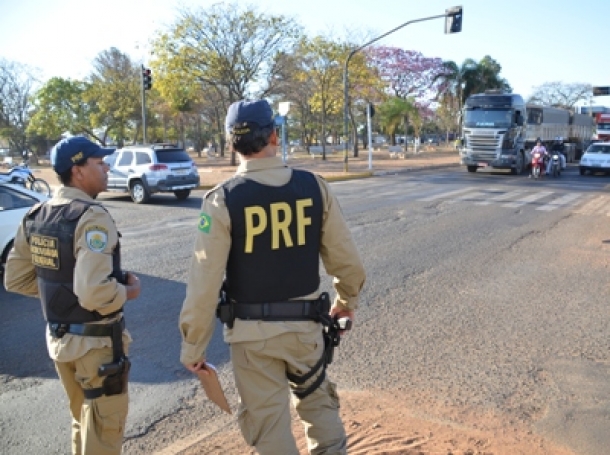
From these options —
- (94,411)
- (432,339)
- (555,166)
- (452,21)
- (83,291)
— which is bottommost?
(432,339)

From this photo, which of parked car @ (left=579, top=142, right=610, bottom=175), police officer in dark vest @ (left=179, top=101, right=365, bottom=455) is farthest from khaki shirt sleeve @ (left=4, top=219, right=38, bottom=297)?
parked car @ (left=579, top=142, right=610, bottom=175)

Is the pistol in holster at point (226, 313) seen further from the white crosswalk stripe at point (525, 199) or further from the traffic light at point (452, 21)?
the traffic light at point (452, 21)

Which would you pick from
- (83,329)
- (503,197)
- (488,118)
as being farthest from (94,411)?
(488,118)

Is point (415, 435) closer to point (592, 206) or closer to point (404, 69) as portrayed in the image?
point (592, 206)

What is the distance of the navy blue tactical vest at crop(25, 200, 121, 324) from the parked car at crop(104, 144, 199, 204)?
12844 mm

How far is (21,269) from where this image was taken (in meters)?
2.79

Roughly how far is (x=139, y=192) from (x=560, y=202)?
11601 mm

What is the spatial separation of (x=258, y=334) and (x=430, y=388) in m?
2.07

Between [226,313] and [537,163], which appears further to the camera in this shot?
[537,163]

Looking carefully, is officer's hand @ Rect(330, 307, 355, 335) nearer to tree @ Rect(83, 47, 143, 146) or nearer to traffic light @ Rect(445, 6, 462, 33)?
traffic light @ Rect(445, 6, 462, 33)

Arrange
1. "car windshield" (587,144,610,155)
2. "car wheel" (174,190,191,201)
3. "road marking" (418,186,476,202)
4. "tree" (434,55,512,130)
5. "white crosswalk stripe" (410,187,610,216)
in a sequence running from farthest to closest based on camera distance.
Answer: "tree" (434,55,512,130) → "car windshield" (587,144,610,155) → "car wheel" (174,190,191,201) → "road marking" (418,186,476,202) → "white crosswalk stripe" (410,187,610,216)

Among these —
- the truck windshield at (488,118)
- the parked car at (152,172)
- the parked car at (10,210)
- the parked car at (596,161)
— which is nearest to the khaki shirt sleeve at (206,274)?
the parked car at (10,210)

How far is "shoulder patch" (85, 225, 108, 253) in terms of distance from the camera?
2.42 meters

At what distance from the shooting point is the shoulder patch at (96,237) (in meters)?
2.42
